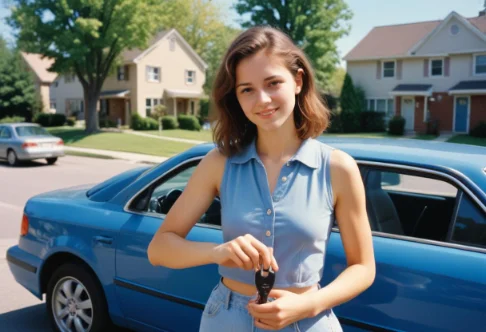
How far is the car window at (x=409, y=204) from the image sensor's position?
2941 mm

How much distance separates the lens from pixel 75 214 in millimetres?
3826

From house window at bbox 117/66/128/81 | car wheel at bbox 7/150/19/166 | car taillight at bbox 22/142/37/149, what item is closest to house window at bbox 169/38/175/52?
house window at bbox 117/66/128/81

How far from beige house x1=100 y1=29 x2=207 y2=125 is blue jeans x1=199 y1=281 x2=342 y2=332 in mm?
40545

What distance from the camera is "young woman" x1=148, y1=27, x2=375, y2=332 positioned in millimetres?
1614

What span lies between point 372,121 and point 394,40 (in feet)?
23.4

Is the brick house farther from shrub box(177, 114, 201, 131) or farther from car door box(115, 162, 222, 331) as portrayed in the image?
car door box(115, 162, 222, 331)

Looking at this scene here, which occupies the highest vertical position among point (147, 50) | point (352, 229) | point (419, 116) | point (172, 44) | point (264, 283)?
point (172, 44)

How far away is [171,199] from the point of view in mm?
3598

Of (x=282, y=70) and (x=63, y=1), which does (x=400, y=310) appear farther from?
(x=63, y=1)

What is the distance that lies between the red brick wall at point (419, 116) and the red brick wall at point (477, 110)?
3.30m

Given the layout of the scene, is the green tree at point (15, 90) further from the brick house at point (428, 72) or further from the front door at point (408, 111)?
the front door at point (408, 111)

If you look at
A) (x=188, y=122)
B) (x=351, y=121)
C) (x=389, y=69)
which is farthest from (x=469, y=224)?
(x=389, y=69)

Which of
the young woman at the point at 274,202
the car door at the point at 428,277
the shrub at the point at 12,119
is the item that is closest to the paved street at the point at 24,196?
the car door at the point at 428,277

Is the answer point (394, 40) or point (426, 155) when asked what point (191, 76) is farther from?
point (426, 155)
